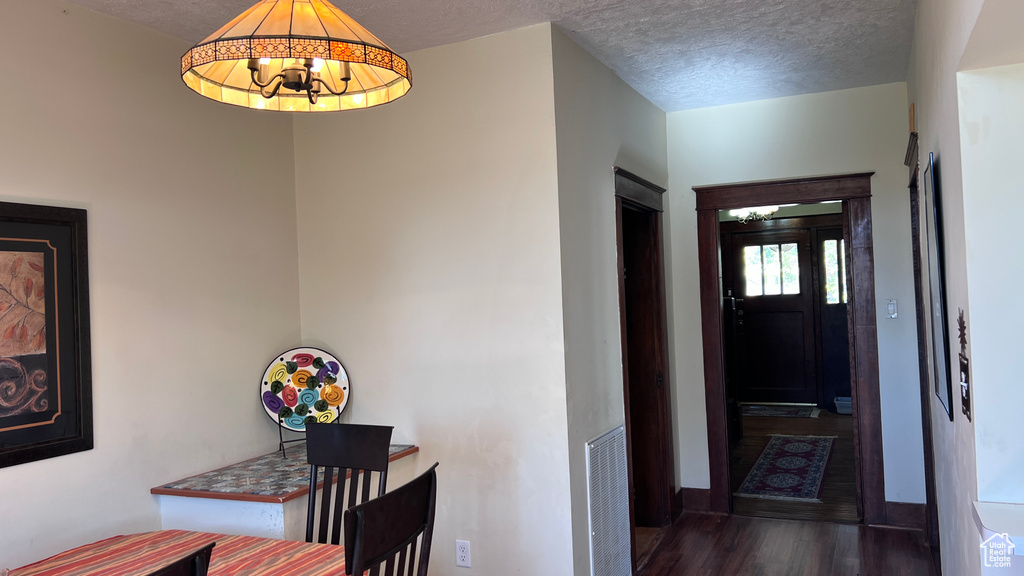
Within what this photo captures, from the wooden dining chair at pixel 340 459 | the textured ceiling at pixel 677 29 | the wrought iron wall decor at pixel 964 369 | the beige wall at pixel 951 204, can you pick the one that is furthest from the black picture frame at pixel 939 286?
the wooden dining chair at pixel 340 459

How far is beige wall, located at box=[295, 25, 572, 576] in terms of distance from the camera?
10.3ft

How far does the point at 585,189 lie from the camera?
11.1ft

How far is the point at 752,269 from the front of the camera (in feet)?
28.6

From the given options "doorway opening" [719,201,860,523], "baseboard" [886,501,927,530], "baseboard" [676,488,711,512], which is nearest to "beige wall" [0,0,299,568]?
"baseboard" [676,488,711,512]

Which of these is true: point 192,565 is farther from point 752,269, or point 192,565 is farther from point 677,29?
point 752,269

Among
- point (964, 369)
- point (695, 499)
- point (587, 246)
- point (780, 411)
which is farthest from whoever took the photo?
point (780, 411)

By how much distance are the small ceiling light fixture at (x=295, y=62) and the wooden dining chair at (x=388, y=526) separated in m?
0.94

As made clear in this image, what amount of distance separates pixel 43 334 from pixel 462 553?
186cm

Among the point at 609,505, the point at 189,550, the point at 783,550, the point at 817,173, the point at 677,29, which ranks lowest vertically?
the point at 783,550

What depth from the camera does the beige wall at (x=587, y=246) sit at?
124 inches

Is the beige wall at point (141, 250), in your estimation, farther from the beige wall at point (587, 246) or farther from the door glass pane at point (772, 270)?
the door glass pane at point (772, 270)

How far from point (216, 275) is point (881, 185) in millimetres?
3654

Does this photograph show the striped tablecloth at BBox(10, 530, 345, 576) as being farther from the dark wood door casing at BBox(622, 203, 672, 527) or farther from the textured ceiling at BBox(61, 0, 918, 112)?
the dark wood door casing at BBox(622, 203, 672, 527)

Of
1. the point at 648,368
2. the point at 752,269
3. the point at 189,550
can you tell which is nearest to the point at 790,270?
the point at 752,269
